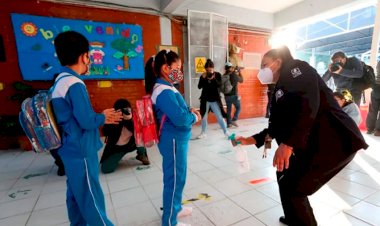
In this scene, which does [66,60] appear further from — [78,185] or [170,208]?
[170,208]

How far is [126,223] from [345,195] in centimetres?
204

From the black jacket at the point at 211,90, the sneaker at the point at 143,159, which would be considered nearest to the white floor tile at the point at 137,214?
the sneaker at the point at 143,159

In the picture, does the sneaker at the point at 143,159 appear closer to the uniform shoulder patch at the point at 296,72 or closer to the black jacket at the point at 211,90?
the black jacket at the point at 211,90

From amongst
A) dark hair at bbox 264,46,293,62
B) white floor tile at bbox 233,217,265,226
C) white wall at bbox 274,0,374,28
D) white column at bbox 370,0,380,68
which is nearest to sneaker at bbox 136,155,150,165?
white floor tile at bbox 233,217,265,226

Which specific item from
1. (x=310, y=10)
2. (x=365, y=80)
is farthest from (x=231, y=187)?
(x=310, y=10)

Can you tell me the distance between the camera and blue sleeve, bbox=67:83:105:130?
3.57 ft

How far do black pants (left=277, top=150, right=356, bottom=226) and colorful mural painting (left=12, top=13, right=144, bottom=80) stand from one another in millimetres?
4161

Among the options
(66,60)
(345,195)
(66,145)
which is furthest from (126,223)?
(345,195)

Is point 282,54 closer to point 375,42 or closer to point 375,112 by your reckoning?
point 375,112

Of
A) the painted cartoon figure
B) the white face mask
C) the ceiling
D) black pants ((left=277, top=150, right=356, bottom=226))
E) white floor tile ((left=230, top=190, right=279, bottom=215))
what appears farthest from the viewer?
the ceiling

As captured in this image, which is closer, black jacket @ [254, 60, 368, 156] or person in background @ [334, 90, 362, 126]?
black jacket @ [254, 60, 368, 156]

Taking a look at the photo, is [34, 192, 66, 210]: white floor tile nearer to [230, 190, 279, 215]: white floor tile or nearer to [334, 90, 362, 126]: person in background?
[230, 190, 279, 215]: white floor tile

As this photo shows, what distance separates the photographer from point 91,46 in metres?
4.29

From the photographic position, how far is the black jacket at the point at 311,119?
1064mm
